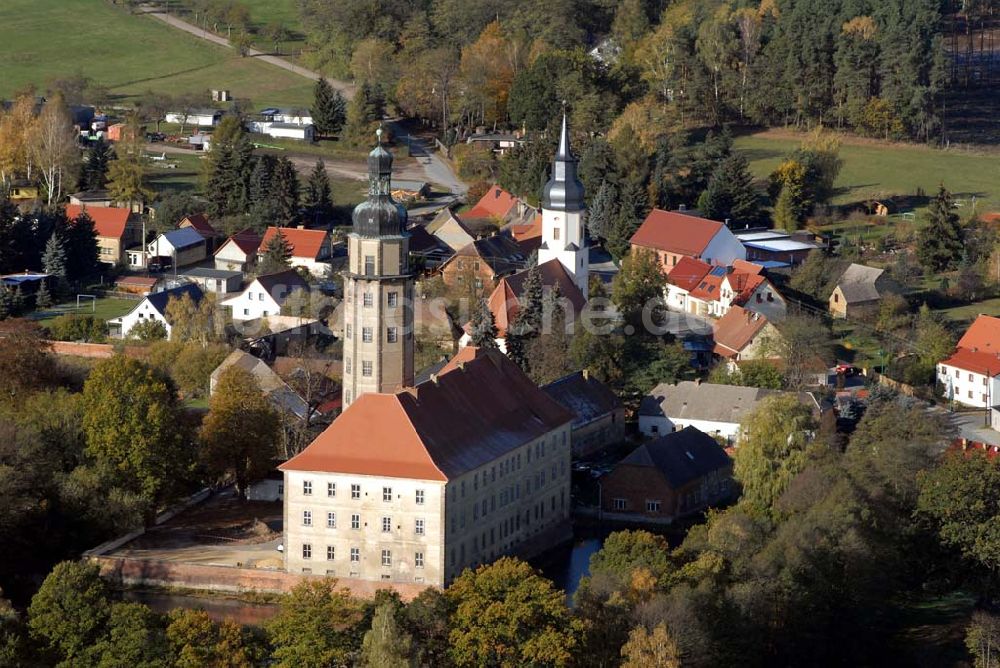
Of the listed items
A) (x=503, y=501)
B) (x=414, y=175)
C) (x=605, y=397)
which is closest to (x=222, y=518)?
(x=503, y=501)

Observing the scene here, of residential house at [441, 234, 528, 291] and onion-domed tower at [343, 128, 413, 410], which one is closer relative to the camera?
onion-domed tower at [343, 128, 413, 410]

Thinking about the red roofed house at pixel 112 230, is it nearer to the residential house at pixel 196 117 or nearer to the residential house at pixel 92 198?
the residential house at pixel 92 198

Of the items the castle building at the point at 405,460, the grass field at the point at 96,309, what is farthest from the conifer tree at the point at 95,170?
the castle building at the point at 405,460

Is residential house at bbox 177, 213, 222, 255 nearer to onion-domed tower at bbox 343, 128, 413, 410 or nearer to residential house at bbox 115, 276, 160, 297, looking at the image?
residential house at bbox 115, 276, 160, 297

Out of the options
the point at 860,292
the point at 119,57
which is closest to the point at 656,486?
the point at 860,292

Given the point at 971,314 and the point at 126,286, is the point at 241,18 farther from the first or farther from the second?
the point at 971,314

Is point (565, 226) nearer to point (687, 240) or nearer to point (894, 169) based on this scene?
point (687, 240)

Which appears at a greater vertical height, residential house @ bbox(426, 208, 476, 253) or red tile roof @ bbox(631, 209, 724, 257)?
red tile roof @ bbox(631, 209, 724, 257)

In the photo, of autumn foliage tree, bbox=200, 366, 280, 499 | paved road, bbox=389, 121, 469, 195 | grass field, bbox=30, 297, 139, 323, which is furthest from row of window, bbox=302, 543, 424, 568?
paved road, bbox=389, 121, 469, 195
